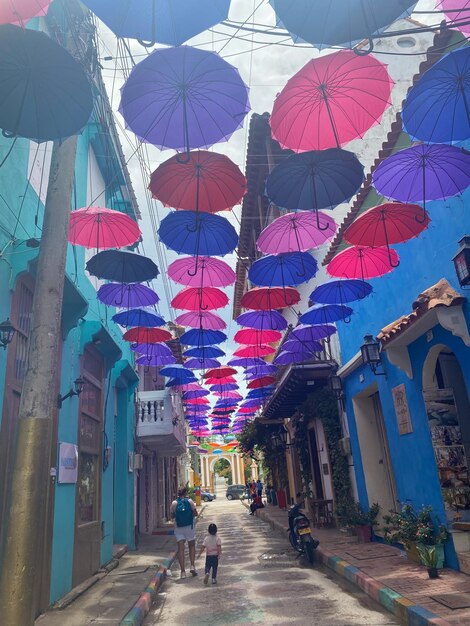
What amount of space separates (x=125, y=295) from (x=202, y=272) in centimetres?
175

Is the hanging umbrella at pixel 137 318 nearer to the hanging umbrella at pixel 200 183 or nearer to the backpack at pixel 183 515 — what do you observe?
the backpack at pixel 183 515

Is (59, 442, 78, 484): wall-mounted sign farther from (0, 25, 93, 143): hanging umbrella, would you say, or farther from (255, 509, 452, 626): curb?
(0, 25, 93, 143): hanging umbrella

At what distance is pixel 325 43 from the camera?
5.25 m

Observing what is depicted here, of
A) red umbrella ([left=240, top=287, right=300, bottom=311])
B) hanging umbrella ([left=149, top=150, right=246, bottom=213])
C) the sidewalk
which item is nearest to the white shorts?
the sidewalk

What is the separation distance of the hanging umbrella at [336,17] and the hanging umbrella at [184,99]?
94 cm

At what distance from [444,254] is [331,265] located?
2.09m

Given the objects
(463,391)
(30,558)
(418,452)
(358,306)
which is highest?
(358,306)

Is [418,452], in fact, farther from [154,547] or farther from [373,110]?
[154,547]

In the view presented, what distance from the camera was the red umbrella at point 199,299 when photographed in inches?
447

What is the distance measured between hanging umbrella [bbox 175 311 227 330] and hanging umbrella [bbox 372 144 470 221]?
685 cm

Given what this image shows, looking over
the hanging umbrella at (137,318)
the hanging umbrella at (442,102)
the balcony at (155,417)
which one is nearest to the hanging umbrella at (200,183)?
the hanging umbrella at (442,102)

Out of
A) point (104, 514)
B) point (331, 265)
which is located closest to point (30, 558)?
point (331, 265)

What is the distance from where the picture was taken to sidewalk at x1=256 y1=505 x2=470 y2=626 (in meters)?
5.76

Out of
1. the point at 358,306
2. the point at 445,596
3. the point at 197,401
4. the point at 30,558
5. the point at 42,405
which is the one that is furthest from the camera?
the point at 197,401
